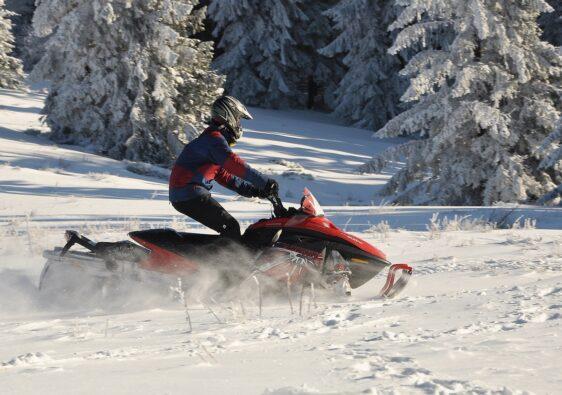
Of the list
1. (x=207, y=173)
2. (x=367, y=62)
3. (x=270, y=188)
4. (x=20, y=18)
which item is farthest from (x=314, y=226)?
(x=20, y=18)

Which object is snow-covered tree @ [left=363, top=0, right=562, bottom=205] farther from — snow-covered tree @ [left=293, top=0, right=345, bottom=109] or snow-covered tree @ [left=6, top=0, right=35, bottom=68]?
snow-covered tree @ [left=6, top=0, right=35, bottom=68]

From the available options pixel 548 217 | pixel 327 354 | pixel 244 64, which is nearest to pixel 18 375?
pixel 327 354

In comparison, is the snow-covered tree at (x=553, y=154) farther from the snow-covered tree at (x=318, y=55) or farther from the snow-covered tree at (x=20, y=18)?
the snow-covered tree at (x=20, y=18)

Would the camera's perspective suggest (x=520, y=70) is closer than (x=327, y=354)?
No

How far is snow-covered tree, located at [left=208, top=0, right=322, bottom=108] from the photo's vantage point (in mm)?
37656

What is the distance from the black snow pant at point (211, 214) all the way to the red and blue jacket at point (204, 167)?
5 centimetres

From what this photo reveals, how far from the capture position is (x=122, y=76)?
22.7 metres

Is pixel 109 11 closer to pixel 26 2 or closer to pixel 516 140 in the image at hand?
pixel 516 140

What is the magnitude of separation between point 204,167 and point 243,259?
90cm

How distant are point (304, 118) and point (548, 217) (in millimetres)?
26632

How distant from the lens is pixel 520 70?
18312 millimetres

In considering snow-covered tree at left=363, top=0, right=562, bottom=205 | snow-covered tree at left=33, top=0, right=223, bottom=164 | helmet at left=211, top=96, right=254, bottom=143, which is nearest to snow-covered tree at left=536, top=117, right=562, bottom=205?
snow-covered tree at left=363, top=0, right=562, bottom=205

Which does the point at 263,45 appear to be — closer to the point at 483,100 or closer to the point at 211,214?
the point at 483,100

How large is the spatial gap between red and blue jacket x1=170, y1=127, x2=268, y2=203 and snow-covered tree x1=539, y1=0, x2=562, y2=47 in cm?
3187
